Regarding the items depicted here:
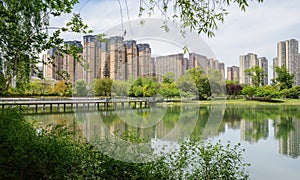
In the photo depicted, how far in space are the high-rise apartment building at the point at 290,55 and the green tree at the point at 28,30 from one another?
32.9m

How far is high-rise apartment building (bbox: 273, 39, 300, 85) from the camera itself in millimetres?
31594

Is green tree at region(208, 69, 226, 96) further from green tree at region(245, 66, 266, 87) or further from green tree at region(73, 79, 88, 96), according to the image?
green tree at region(245, 66, 266, 87)

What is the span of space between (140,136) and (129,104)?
0.26 m

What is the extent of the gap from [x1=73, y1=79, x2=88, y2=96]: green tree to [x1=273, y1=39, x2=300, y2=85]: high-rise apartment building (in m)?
33.2

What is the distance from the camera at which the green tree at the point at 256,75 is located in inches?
1237

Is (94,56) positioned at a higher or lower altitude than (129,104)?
higher

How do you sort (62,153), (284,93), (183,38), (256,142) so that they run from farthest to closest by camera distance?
(284,93)
(256,142)
(62,153)
(183,38)

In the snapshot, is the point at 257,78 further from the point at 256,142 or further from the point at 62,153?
the point at 62,153

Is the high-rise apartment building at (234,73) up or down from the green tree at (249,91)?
up

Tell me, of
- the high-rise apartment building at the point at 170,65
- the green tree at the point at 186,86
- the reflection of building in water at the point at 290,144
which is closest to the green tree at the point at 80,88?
the high-rise apartment building at the point at 170,65

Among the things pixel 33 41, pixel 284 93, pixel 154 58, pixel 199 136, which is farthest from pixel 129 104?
pixel 284 93

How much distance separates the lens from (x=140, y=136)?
2248mm

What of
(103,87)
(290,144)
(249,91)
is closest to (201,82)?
(103,87)

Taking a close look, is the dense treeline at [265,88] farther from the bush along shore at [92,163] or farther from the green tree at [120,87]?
the green tree at [120,87]
